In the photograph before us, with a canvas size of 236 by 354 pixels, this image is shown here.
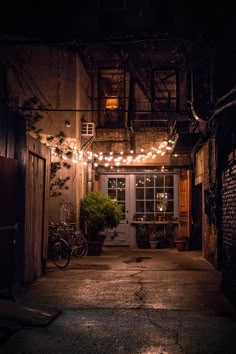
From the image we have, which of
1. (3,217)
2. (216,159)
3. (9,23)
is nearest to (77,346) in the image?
(3,217)

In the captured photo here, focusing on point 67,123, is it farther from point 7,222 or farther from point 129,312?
point 129,312

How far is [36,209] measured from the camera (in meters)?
11.3

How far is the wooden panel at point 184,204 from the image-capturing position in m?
18.4

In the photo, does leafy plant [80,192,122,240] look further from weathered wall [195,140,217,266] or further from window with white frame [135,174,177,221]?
weathered wall [195,140,217,266]

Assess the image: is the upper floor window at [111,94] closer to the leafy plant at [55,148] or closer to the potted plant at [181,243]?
the leafy plant at [55,148]

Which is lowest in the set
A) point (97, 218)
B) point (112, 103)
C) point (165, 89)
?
point (97, 218)

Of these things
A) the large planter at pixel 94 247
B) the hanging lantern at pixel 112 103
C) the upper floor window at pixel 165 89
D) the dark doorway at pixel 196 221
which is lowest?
the large planter at pixel 94 247

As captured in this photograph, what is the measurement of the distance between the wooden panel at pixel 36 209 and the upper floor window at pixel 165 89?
30.0 ft

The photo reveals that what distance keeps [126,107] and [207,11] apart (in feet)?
21.8

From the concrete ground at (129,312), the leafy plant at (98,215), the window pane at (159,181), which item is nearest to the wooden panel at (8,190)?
the concrete ground at (129,312)

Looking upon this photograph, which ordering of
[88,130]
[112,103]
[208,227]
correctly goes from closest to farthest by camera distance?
1. [208,227]
2. [88,130]
3. [112,103]

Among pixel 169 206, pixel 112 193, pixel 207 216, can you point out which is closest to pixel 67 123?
pixel 112 193

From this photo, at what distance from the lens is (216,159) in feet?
42.0

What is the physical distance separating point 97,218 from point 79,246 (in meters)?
1.27
